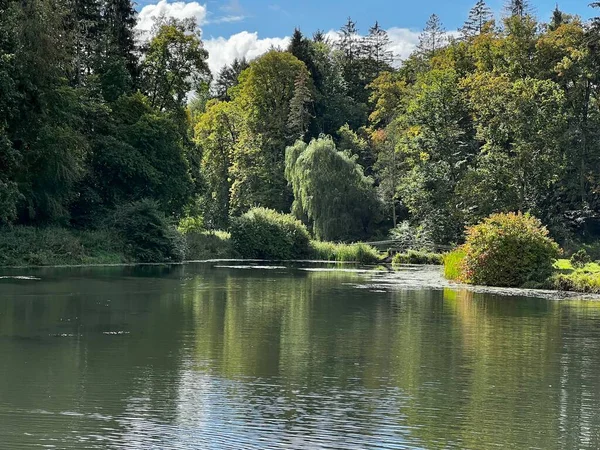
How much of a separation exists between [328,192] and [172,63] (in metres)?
16.7

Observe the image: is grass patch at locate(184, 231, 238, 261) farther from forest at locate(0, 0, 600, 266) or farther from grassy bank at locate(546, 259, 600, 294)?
grassy bank at locate(546, 259, 600, 294)

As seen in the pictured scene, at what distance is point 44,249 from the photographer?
43125 mm

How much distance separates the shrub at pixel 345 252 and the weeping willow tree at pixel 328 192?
16.4ft

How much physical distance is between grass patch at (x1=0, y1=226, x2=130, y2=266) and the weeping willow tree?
74.5 feet

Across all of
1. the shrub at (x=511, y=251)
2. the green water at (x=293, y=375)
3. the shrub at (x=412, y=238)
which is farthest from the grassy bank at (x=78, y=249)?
the shrub at (x=511, y=251)

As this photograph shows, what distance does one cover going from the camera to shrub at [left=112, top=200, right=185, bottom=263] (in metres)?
49.2

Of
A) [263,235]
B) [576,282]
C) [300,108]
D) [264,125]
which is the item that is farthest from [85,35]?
[576,282]

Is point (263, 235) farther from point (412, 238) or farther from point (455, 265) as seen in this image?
point (455, 265)

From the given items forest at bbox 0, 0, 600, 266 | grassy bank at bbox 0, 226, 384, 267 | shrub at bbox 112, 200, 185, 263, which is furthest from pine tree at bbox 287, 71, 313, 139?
shrub at bbox 112, 200, 185, 263

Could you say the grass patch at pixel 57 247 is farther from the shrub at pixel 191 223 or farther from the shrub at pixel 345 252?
the shrub at pixel 191 223

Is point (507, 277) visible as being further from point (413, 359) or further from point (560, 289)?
point (413, 359)

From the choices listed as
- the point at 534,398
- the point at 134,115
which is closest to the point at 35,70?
the point at 134,115

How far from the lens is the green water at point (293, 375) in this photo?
30.3ft

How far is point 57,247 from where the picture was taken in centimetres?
4406
